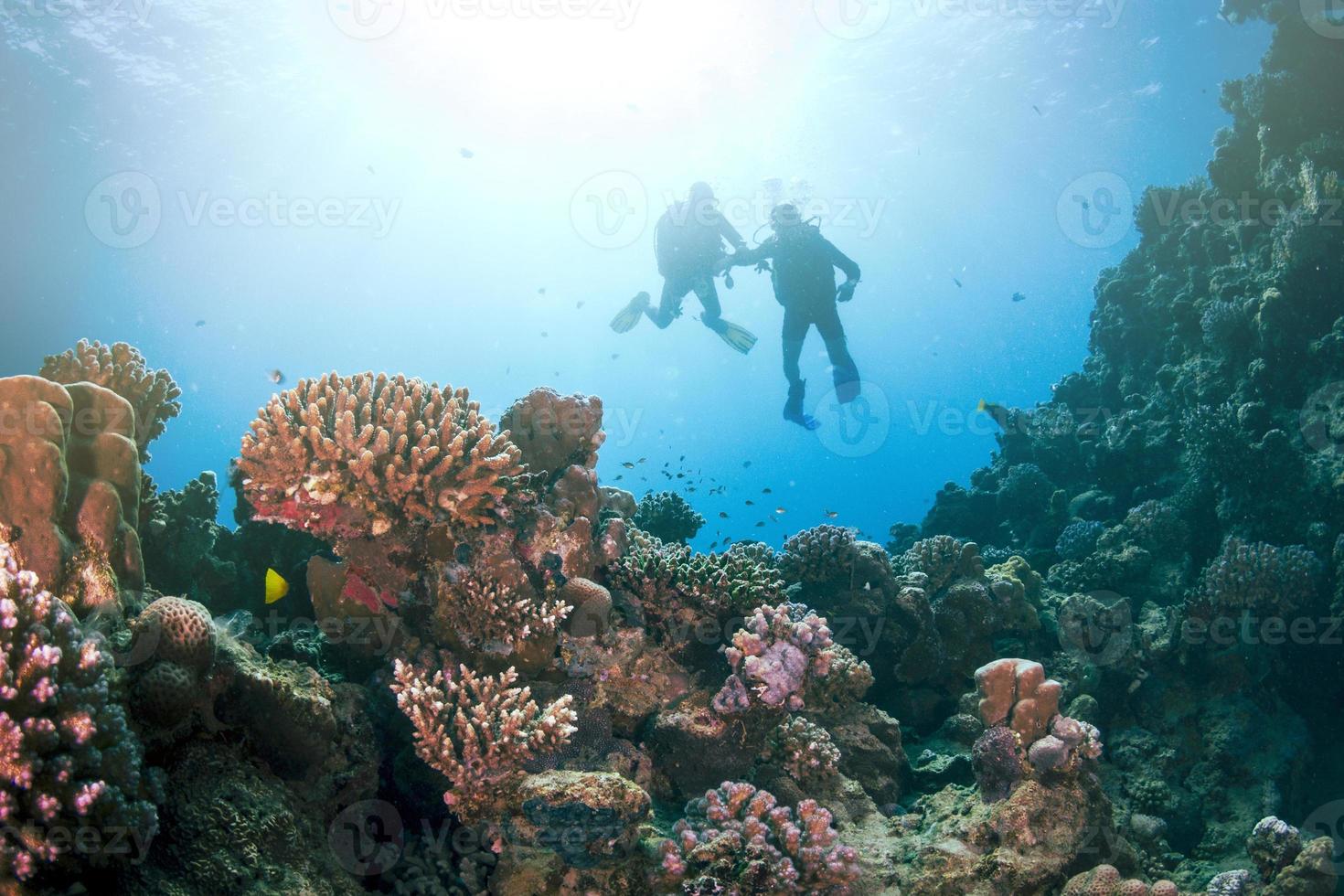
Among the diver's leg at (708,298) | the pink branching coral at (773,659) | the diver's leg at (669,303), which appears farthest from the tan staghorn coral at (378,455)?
the diver's leg at (708,298)

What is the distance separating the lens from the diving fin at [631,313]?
16.9 meters

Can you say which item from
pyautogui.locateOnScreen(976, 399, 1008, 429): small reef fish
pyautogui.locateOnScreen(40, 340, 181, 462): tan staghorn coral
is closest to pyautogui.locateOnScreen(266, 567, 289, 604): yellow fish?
pyautogui.locateOnScreen(40, 340, 181, 462): tan staghorn coral

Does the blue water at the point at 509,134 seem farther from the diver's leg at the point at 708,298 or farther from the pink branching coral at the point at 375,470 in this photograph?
the pink branching coral at the point at 375,470

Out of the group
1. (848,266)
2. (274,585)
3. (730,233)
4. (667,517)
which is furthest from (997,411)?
(274,585)

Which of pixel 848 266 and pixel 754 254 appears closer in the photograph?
pixel 848 266

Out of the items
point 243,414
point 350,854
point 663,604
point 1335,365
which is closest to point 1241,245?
point 1335,365

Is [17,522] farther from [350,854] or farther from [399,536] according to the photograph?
[350,854]

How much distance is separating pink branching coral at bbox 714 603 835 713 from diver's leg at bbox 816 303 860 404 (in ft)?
35.2

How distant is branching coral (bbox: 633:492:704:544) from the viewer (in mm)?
11227

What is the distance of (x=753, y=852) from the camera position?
4.34 m

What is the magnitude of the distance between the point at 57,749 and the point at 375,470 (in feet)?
8.50

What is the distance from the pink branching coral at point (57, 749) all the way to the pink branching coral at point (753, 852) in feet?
10.2

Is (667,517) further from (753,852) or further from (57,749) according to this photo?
(57,749)

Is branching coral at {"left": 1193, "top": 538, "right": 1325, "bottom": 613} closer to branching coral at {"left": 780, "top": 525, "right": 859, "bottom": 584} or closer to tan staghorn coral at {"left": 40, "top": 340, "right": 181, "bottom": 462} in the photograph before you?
branching coral at {"left": 780, "top": 525, "right": 859, "bottom": 584}
